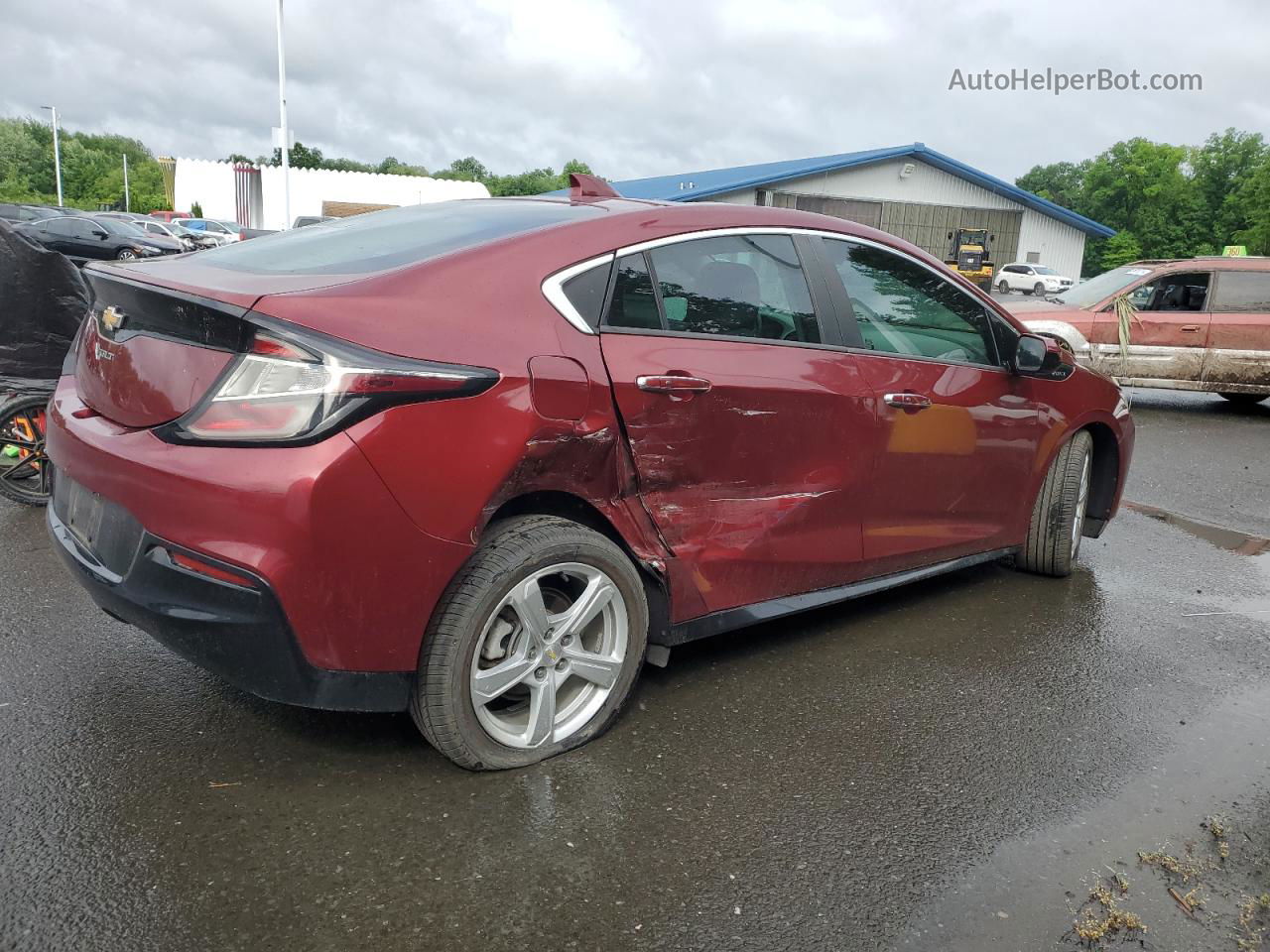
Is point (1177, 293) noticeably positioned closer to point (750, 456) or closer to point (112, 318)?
point (750, 456)

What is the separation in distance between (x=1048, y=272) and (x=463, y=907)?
42.4m

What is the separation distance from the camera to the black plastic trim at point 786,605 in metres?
3.25

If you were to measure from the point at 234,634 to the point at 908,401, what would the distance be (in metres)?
2.49

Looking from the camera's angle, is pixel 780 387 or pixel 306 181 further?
pixel 306 181

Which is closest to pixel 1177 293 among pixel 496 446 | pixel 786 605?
pixel 786 605

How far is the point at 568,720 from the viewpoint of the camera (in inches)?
118

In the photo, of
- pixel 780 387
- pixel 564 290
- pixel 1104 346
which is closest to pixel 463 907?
pixel 564 290

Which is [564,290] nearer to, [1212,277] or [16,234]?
[16,234]

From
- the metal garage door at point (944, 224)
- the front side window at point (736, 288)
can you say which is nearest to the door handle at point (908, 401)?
the front side window at point (736, 288)

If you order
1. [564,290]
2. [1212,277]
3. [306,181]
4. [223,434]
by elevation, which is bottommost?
[223,434]

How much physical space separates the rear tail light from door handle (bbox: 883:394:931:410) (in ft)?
6.21

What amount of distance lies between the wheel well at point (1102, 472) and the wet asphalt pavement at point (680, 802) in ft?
3.72

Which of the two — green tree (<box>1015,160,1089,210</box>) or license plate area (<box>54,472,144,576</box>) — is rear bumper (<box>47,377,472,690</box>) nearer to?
license plate area (<box>54,472,144,576</box>)

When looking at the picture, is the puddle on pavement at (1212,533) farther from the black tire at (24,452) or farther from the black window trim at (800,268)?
the black tire at (24,452)
